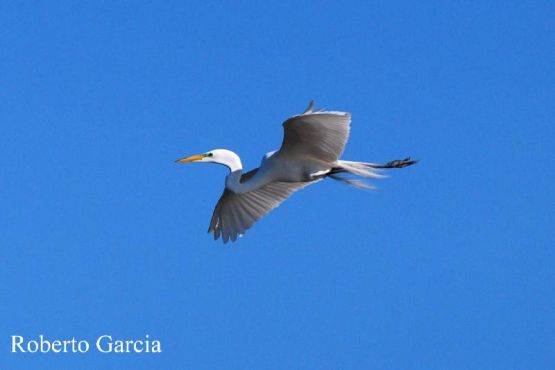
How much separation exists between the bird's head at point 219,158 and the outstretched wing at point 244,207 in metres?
0.81

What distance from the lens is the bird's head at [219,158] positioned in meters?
15.0

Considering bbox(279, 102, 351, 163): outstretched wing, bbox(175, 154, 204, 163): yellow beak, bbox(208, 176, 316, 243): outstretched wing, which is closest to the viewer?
bbox(279, 102, 351, 163): outstretched wing

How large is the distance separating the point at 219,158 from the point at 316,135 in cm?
226

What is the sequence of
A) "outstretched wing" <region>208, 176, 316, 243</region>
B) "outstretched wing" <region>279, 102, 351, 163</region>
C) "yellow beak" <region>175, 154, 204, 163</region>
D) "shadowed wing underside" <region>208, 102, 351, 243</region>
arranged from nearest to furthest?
1. "outstretched wing" <region>279, 102, 351, 163</region>
2. "shadowed wing underside" <region>208, 102, 351, 243</region>
3. "yellow beak" <region>175, 154, 204, 163</region>
4. "outstretched wing" <region>208, 176, 316, 243</region>

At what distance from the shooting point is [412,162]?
1465 cm

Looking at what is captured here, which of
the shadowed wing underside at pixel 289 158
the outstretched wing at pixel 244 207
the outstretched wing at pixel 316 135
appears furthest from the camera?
the outstretched wing at pixel 244 207

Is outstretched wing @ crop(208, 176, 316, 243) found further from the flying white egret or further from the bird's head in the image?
the bird's head

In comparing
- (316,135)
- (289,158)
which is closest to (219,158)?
(289,158)

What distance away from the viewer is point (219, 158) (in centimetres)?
1504

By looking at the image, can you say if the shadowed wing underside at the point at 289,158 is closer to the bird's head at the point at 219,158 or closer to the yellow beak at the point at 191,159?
the bird's head at the point at 219,158

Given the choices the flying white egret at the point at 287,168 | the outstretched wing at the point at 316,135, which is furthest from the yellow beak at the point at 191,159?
the outstretched wing at the point at 316,135

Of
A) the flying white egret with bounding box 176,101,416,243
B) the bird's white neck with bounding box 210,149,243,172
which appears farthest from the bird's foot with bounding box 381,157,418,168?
the bird's white neck with bounding box 210,149,243,172

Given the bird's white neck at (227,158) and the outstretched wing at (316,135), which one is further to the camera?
the bird's white neck at (227,158)

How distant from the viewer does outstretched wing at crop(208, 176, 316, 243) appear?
15.6 m
